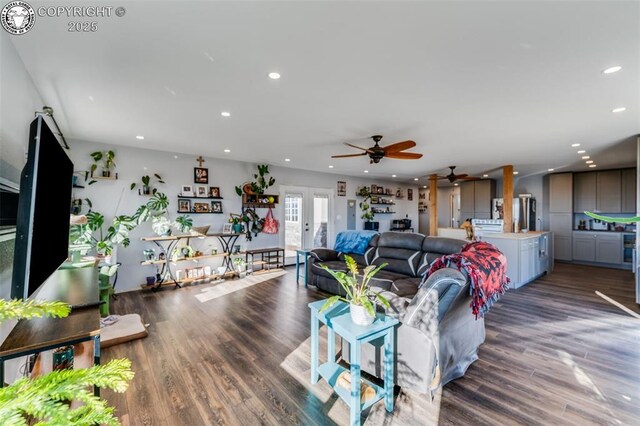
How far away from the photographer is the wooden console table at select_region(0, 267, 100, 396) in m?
1.23

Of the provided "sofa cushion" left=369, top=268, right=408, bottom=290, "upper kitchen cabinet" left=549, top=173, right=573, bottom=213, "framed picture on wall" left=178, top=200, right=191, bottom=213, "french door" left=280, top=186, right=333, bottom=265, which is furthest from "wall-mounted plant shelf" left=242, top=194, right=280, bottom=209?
"upper kitchen cabinet" left=549, top=173, right=573, bottom=213

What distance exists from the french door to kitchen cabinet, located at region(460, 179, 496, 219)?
491 centimetres

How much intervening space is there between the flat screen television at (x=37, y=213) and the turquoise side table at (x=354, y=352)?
1.61 m

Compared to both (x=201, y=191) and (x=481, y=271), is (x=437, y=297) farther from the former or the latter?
(x=201, y=191)

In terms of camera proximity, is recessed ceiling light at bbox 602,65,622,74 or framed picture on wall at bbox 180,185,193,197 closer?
recessed ceiling light at bbox 602,65,622,74

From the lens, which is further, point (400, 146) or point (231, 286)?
point (231, 286)

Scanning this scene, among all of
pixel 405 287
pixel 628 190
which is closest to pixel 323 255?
pixel 405 287

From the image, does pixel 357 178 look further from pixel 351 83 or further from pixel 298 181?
pixel 351 83

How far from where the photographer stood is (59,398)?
58 centimetres

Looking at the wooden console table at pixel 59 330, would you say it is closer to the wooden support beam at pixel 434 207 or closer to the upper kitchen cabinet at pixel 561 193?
the wooden support beam at pixel 434 207

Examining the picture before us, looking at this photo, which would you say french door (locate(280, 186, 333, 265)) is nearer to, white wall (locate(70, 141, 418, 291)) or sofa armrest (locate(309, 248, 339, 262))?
white wall (locate(70, 141, 418, 291))

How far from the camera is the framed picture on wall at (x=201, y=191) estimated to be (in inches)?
213

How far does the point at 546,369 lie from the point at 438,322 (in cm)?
132

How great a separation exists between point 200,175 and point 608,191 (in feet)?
32.3
